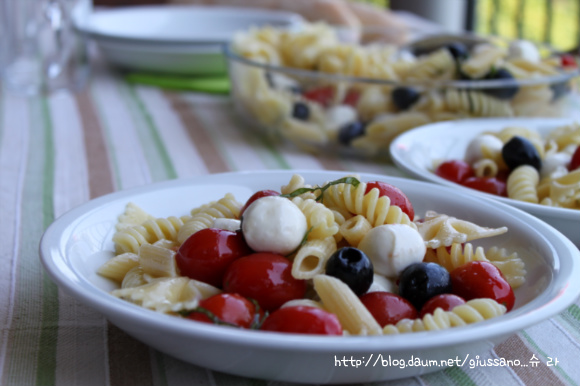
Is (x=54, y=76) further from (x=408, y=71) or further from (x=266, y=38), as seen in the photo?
(x=408, y=71)

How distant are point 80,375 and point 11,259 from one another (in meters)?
0.36

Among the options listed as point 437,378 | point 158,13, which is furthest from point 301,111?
point 158,13

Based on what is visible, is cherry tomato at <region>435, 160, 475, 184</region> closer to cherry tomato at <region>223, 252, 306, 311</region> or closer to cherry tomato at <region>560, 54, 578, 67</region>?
cherry tomato at <region>223, 252, 306, 311</region>

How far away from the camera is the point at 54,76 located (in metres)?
2.04

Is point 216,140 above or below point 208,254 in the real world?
below

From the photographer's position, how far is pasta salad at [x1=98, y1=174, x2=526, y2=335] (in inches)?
26.1

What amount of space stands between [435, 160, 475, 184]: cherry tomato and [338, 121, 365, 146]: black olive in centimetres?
31

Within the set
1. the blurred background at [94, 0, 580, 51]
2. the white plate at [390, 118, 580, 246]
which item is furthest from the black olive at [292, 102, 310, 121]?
the blurred background at [94, 0, 580, 51]

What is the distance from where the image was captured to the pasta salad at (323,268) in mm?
663

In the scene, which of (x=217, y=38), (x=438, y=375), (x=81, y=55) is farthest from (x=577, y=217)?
(x=81, y=55)

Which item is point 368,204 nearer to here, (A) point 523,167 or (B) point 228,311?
(B) point 228,311

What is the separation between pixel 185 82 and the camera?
2139 mm

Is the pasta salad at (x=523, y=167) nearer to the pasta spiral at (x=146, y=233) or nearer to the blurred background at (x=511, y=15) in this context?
the pasta spiral at (x=146, y=233)

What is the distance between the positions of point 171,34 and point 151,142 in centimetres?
100
